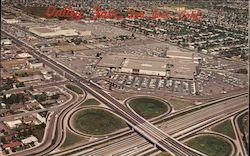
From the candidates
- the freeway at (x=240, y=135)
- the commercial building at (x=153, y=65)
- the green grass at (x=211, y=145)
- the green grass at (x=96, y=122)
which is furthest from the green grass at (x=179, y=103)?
the commercial building at (x=153, y=65)

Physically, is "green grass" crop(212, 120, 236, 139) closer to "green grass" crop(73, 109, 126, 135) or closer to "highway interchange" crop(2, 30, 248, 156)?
"highway interchange" crop(2, 30, 248, 156)

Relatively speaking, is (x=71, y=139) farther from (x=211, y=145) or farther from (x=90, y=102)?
(x=211, y=145)

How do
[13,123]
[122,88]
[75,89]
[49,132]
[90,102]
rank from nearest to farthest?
1. [49,132]
2. [13,123]
3. [90,102]
4. [75,89]
5. [122,88]

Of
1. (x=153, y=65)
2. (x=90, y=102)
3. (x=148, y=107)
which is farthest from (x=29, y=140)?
(x=153, y=65)

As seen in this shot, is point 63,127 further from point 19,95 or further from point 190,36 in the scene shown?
point 190,36

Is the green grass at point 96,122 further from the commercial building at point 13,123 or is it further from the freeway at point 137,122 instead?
the commercial building at point 13,123

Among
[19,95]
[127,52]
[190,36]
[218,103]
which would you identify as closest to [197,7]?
[190,36]
